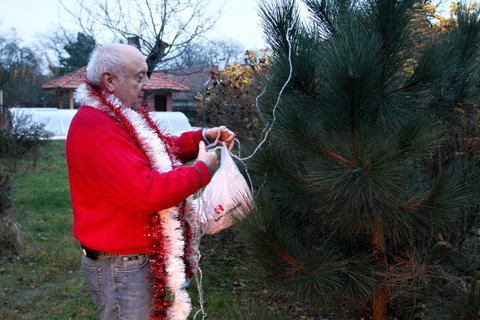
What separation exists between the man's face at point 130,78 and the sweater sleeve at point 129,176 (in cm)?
25

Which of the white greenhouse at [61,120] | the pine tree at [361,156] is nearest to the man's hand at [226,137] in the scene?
the pine tree at [361,156]

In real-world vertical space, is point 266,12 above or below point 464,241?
above

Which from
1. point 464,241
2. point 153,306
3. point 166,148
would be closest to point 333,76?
point 166,148

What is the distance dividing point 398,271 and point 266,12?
1.47 metres

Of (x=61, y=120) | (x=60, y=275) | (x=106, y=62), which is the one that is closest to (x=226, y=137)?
(x=106, y=62)

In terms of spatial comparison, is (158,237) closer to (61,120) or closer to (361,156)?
(361,156)

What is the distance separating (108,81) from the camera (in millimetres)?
2234

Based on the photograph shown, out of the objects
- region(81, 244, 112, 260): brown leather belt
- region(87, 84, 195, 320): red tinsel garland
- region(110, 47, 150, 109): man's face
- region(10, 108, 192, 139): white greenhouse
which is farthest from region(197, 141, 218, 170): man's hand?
region(10, 108, 192, 139): white greenhouse

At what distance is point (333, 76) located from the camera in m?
2.07

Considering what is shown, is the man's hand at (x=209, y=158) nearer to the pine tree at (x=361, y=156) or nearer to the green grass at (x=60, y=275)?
the pine tree at (x=361, y=156)

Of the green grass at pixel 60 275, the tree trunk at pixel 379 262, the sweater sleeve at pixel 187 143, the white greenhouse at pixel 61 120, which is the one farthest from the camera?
the white greenhouse at pixel 61 120

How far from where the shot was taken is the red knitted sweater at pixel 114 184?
1952mm

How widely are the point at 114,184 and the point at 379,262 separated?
1.43 metres

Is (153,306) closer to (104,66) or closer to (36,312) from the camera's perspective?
(104,66)
